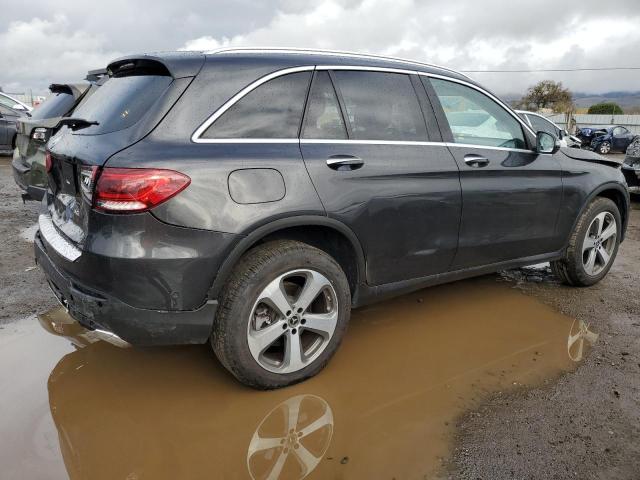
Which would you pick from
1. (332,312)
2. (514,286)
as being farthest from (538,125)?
(332,312)

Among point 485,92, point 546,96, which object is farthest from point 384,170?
Answer: point 546,96

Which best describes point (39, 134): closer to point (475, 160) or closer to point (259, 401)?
point (259, 401)

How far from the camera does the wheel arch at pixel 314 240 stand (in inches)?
101

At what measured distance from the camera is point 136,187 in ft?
7.79

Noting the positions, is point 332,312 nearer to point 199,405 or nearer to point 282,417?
point 282,417

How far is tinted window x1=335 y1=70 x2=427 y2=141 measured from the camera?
3.07 meters

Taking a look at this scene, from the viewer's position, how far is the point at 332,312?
117 inches

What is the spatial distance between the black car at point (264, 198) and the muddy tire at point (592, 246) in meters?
1.08

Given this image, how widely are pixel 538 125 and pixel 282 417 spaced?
32.4ft

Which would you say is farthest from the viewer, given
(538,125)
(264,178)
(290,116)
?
(538,125)

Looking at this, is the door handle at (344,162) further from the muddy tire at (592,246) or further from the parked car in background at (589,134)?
the parked car in background at (589,134)

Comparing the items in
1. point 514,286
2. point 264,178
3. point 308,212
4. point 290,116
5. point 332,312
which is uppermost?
point 290,116

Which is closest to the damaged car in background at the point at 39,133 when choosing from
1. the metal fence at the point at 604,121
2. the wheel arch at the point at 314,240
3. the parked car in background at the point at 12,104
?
the wheel arch at the point at 314,240

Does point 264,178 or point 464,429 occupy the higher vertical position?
point 264,178
